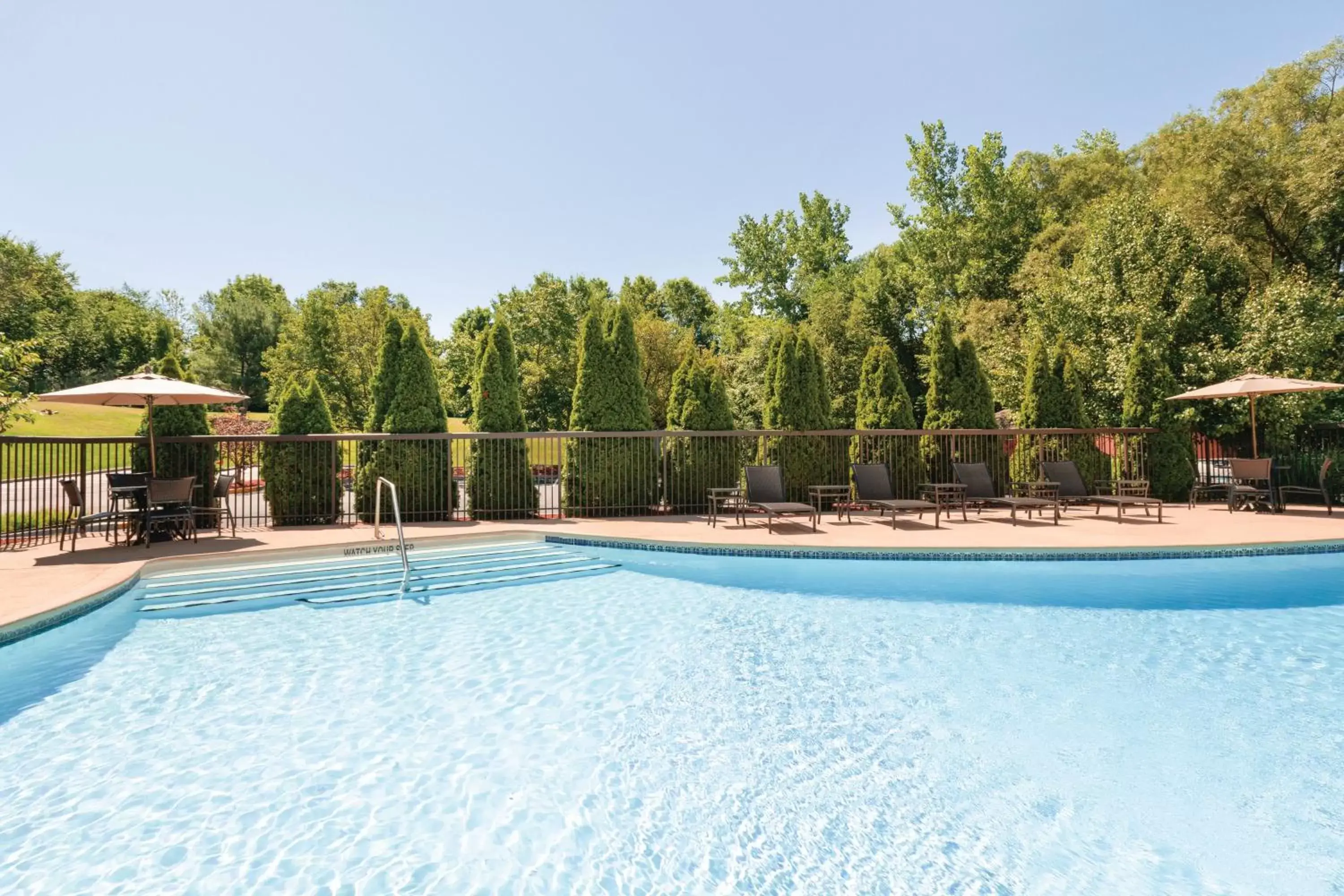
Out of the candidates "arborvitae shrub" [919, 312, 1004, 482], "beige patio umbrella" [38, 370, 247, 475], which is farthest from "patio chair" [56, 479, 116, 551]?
"arborvitae shrub" [919, 312, 1004, 482]

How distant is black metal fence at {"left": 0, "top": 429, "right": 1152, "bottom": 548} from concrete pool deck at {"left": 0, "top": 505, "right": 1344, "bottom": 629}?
53 cm

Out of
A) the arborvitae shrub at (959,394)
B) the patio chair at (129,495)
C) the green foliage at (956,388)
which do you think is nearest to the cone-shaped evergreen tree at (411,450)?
the patio chair at (129,495)

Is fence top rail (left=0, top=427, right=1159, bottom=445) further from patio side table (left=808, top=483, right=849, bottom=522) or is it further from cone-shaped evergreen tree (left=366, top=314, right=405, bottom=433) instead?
patio side table (left=808, top=483, right=849, bottom=522)

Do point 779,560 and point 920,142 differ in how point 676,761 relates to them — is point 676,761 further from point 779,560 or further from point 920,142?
point 920,142

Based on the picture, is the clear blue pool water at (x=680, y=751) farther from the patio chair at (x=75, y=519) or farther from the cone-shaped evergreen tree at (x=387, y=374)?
the cone-shaped evergreen tree at (x=387, y=374)

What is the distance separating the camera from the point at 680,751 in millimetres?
3559

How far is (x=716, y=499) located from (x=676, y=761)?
687 cm

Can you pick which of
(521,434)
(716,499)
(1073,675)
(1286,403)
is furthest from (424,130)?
(1286,403)

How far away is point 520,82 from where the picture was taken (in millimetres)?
13047

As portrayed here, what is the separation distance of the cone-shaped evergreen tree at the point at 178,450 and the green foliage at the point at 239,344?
129 feet

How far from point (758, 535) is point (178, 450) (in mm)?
8452

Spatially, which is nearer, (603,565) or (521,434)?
(603,565)

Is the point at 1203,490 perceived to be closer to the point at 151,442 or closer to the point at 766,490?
the point at 766,490

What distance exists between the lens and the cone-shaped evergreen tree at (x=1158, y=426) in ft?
41.3
